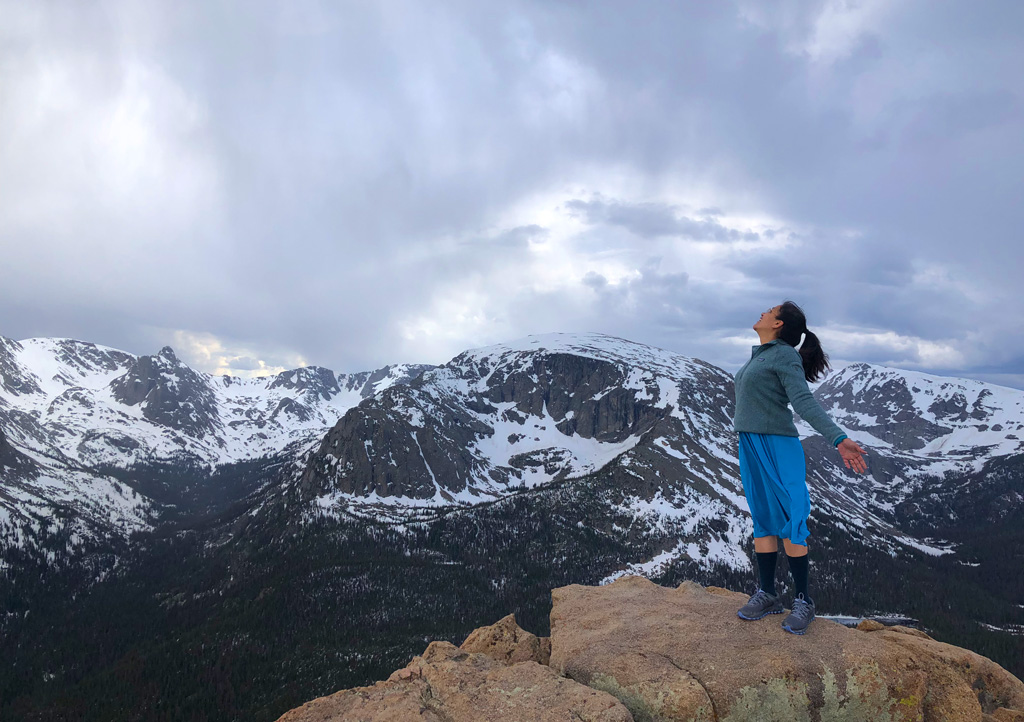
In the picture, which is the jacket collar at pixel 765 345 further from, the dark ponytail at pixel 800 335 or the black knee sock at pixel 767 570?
the black knee sock at pixel 767 570

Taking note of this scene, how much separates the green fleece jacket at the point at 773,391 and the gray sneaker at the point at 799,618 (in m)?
3.19

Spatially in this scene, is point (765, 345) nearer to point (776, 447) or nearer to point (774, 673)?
point (776, 447)

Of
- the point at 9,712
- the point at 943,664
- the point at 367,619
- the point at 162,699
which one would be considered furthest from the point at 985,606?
the point at 9,712

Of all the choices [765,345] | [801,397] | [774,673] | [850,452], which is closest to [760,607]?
[774,673]

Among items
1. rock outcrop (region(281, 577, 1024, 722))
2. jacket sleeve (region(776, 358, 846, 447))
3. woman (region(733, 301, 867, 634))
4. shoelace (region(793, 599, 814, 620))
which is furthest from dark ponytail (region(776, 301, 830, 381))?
rock outcrop (region(281, 577, 1024, 722))

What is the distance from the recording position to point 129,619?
652 ft

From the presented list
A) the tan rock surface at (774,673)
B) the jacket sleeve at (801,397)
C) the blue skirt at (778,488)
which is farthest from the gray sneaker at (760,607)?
the jacket sleeve at (801,397)

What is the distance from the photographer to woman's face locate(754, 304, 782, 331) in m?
10.7

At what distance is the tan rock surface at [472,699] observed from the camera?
24.3ft

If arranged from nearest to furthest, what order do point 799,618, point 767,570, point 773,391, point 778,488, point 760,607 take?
point 799,618 → point 760,607 → point 778,488 → point 773,391 → point 767,570

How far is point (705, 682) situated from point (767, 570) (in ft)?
10.8

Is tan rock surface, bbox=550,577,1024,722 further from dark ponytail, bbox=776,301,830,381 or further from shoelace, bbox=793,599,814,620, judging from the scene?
dark ponytail, bbox=776,301,830,381

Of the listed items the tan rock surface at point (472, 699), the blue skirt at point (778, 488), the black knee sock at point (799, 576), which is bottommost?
the tan rock surface at point (472, 699)

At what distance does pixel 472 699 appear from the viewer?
26.5 feet
